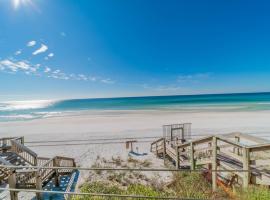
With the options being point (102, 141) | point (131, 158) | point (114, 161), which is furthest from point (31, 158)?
point (102, 141)

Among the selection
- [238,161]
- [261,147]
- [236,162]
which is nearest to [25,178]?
[236,162]

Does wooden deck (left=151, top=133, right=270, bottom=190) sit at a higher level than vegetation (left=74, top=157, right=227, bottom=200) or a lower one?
higher

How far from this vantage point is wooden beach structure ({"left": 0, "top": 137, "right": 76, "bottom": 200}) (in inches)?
320

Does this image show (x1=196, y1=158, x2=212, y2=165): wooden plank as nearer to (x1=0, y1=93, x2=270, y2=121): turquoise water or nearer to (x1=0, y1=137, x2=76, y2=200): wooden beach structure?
(x1=0, y1=137, x2=76, y2=200): wooden beach structure

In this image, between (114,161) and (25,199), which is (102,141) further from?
(25,199)

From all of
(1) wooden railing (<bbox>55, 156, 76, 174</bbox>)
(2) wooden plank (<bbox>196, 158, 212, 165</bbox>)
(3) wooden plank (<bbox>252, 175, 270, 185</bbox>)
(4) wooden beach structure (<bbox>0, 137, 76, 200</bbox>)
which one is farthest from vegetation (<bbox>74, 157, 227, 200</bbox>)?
(4) wooden beach structure (<bbox>0, 137, 76, 200</bbox>)

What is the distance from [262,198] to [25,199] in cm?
917

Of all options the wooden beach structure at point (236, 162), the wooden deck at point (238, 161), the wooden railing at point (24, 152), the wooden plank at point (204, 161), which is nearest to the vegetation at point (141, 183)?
the wooden plank at point (204, 161)

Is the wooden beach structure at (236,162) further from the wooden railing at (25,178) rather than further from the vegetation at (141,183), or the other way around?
the wooden railing at (25,178)

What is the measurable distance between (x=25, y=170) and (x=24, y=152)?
2075 mm

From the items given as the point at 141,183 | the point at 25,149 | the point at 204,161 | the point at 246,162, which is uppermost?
the point at 246,162

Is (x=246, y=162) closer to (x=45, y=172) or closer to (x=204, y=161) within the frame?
(x=204, y=161)

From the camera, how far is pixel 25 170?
8.60 metres

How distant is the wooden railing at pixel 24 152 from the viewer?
1004 centimetres
